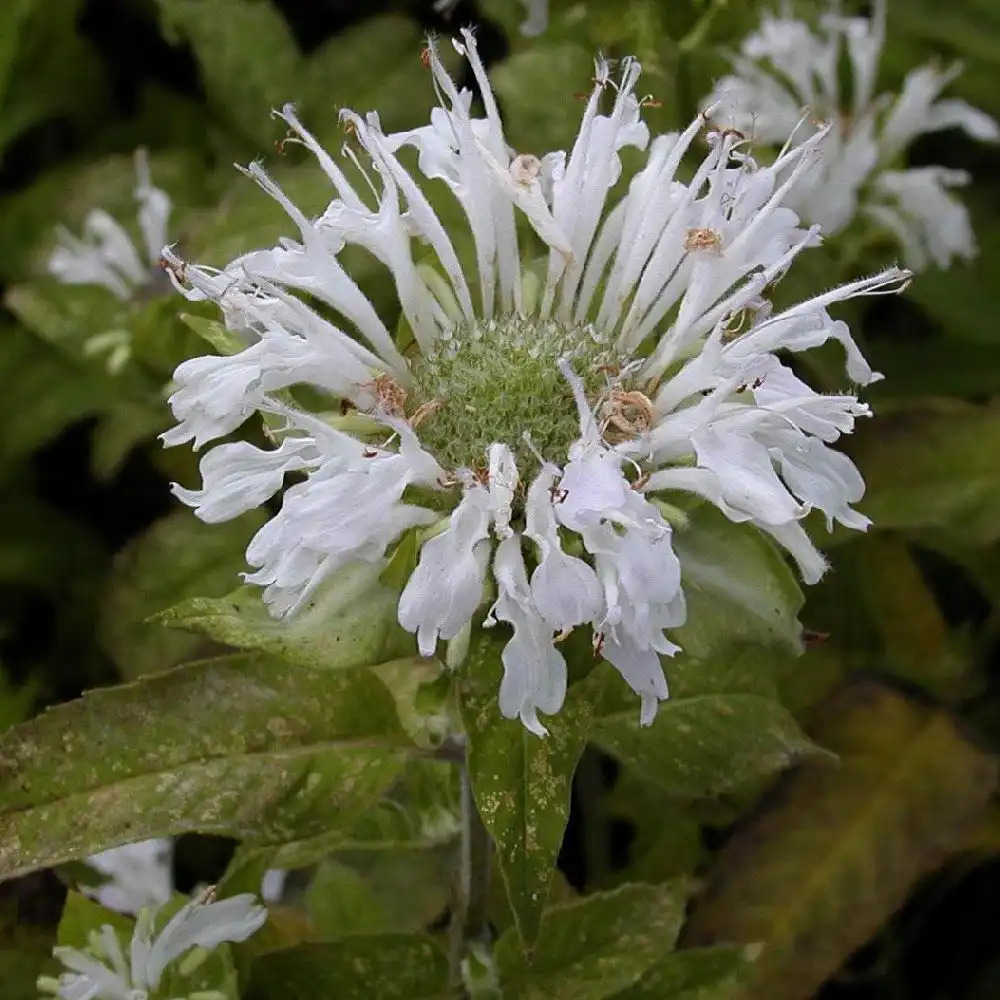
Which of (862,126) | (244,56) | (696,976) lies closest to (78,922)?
(696,976)

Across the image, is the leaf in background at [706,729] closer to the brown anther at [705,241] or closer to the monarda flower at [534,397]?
the monarda flower at [534,397]

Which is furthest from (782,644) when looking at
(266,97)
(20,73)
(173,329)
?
(20,73)

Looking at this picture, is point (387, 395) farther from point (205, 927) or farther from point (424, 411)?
point (205, 927)

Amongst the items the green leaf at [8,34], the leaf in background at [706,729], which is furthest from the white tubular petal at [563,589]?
the green leaf at [8,34]

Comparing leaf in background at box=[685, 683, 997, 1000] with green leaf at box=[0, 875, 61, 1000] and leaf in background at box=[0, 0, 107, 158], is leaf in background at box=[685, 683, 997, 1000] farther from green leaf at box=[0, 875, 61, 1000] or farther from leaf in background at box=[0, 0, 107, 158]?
leaf in background at box=[0, 0, 107, 158]

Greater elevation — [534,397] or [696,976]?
[534,397]

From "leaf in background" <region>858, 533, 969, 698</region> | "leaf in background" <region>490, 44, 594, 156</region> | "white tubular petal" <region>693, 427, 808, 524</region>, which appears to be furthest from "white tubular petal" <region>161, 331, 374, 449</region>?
A: "leaf in background" <region>858, 533, 969, 698</region>
